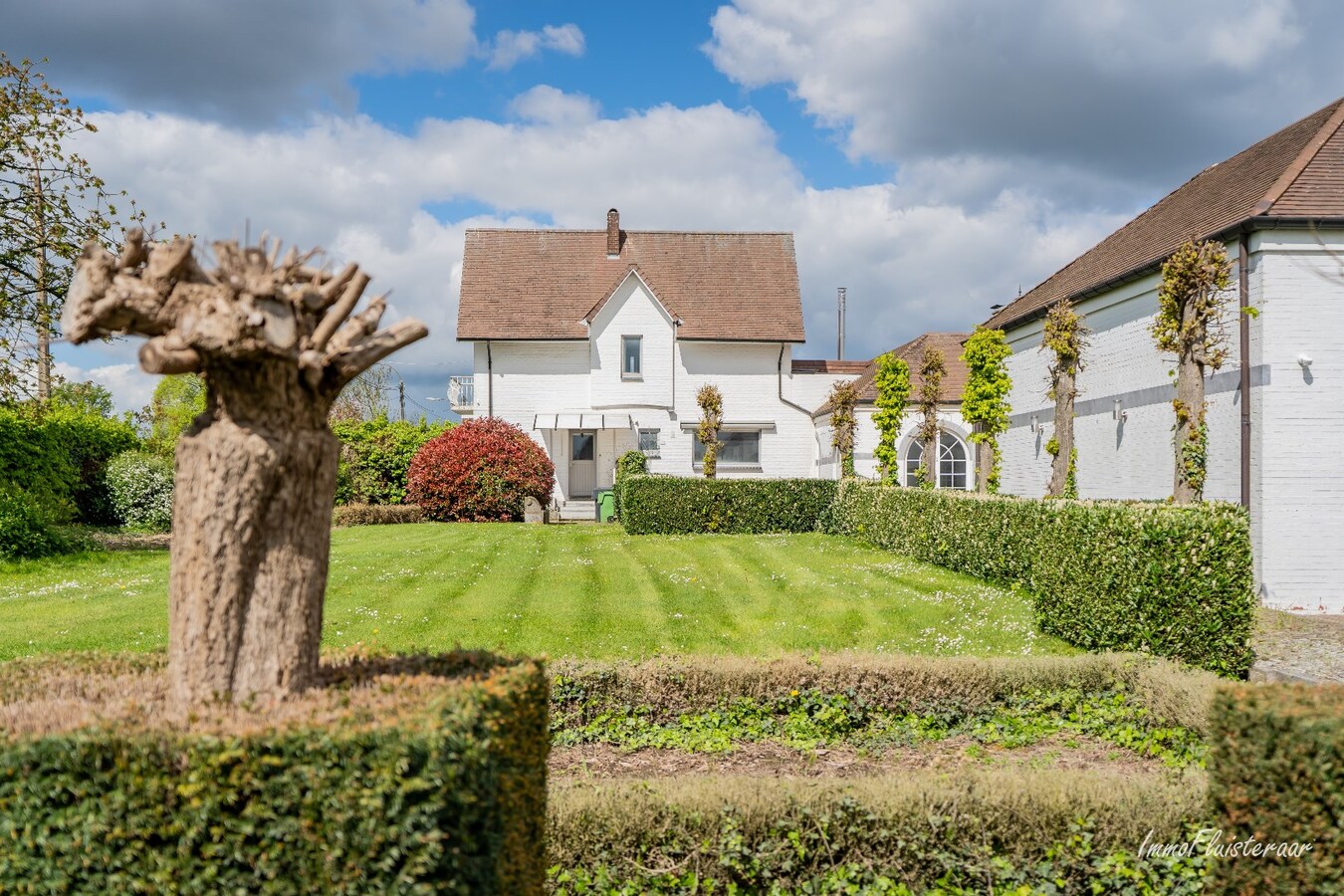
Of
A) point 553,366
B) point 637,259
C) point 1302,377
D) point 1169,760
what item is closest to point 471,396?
point 553,366

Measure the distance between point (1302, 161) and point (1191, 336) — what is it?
19.3 feet

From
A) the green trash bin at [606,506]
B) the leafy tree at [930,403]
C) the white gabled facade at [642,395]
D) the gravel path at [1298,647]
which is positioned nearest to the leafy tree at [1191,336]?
the gravel path at [1298,647]

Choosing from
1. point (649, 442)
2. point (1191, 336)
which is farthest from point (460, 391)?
point (1191, 336)

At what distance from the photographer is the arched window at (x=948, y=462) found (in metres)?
30.1

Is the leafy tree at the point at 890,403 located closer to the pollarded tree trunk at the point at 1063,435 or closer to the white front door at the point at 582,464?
the pollarded tree trunk at the point at 1063,435

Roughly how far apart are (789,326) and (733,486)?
1151 cm

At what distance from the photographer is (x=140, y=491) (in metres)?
24.3

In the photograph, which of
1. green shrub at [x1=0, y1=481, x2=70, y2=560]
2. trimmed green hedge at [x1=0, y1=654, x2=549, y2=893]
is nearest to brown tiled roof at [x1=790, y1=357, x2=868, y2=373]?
A: green shrub at [x1=0, y1=481, x2=70, y2=560]

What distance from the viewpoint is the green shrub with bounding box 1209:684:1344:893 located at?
12.6ft

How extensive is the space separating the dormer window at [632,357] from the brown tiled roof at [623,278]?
155 cm

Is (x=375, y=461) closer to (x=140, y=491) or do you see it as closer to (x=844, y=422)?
(x=140, y=491)

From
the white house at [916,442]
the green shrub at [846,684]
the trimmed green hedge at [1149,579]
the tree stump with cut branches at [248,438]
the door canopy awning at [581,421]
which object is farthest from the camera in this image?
the door canopy awning at [581,421]

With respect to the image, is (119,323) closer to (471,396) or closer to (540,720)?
(540,720)

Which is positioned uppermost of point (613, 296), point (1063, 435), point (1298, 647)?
point (613, 296)
